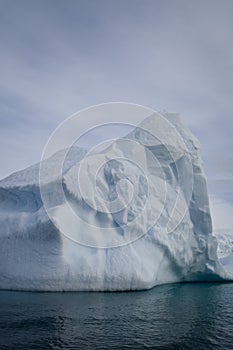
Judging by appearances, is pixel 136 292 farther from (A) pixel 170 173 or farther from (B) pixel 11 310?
(A) pixel 170 173

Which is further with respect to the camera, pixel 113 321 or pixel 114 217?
pixel 114 217

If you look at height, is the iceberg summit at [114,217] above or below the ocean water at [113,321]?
above

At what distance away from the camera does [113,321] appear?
15391 mm

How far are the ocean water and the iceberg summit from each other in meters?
1.99

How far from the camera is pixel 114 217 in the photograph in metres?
27.5

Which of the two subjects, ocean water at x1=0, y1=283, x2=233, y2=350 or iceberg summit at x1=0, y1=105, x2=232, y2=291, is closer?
ocean water at x1=0, y1=283, x2=233, y2=350

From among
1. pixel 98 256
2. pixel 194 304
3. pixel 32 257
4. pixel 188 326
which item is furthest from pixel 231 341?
pixel 32 257

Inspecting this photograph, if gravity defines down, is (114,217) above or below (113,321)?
above

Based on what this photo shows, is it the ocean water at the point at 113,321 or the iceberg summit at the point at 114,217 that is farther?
the iceberg summit at the point at 114,217

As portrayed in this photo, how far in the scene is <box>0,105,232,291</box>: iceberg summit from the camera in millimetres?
23656

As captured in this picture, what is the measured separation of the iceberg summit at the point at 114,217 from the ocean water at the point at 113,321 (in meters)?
1.99

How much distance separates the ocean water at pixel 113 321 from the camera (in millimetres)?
12414

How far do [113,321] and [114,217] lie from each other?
12.5m

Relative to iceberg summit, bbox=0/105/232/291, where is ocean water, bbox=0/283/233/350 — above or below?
below
